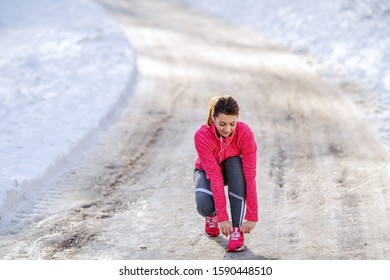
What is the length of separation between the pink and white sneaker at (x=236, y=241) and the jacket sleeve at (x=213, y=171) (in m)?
0.19

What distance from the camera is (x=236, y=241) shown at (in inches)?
218

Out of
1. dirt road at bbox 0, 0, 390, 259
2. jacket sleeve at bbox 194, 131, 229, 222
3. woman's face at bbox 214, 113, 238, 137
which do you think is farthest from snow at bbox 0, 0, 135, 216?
woman's face at bbox 214, 113, 238, 137

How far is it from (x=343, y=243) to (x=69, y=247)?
7.91ft

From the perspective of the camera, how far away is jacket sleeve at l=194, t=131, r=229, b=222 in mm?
5438

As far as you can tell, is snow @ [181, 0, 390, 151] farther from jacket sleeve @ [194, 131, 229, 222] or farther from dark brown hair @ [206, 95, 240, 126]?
dark brown hair @ [206, 95, 240, 126]

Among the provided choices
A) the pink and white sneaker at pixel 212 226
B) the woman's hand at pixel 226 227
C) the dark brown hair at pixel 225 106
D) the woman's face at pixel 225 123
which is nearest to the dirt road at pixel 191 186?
the pink and white sneaker at pixel 212 226

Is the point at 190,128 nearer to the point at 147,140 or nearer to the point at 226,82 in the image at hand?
the point at 147,140

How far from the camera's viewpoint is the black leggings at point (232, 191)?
5.48 m

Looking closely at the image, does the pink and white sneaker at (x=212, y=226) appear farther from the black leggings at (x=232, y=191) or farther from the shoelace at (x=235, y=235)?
the shoelace at (x=235, y=235)

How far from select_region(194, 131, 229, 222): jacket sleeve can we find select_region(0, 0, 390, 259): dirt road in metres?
0.41

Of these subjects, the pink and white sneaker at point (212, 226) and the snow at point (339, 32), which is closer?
the pink and white sneaker at point (212, 226)

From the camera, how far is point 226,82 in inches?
459

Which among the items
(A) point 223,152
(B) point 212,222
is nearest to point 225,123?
(A) point 223,152

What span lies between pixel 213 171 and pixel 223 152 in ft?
0.62
